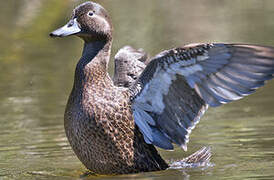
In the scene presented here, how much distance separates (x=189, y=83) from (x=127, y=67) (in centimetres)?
201

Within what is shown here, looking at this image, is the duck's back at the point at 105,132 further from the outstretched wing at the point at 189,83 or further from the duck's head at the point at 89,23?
the duck's head at the point at 89,23

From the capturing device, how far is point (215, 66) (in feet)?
25.8

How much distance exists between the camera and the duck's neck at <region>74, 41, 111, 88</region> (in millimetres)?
8312

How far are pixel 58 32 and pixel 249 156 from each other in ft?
8.57

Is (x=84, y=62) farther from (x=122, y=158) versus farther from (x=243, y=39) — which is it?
(x=243, y=39)

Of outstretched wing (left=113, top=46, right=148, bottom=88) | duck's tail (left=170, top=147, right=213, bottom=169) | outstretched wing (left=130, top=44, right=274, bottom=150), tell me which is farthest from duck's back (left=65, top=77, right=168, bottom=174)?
outstretched wing (left=113, top=46, right=148, bottom=88)

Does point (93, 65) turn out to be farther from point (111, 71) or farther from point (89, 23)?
A: point (111, 71)

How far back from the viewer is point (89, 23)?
8367 mm

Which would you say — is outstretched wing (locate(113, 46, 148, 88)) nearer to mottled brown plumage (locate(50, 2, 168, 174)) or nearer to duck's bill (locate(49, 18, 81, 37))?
mottled brown plumage (locate(50, 2, 168, 174))

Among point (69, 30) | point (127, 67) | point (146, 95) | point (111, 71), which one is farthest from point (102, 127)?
point (111, 71)

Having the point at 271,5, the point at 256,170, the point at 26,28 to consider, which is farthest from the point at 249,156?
the point at 271,5

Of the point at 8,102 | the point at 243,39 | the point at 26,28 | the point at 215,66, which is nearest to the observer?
the point at 215,66

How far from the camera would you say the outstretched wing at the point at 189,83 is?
768 centimetres

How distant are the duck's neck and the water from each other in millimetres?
1098
